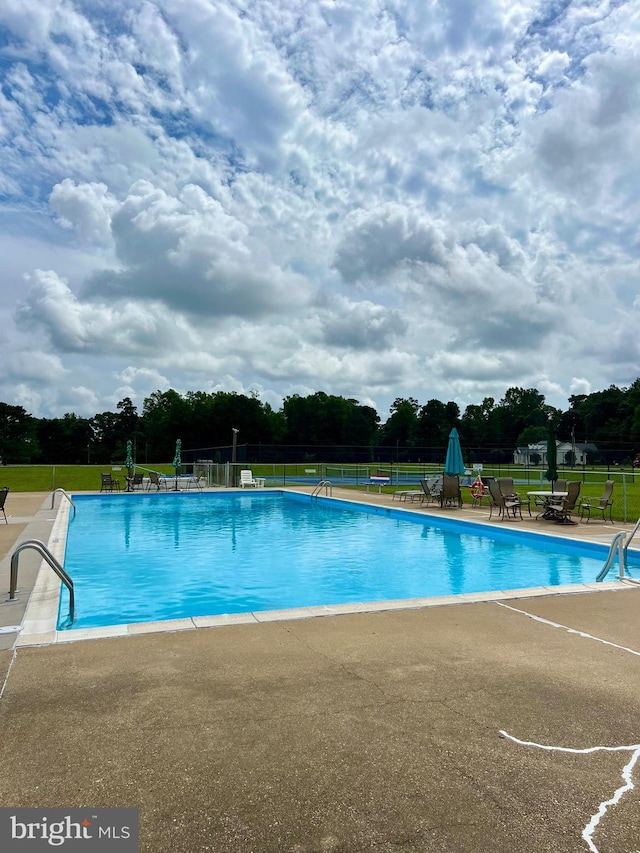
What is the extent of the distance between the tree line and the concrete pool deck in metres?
64.2

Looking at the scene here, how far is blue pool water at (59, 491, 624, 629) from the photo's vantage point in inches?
306

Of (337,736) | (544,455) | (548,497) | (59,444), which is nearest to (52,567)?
(337,736)

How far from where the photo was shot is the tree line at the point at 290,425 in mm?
75750

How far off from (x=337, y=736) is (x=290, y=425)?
3283 inches

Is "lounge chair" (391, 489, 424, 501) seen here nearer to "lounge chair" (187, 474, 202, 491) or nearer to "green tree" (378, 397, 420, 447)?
"lounge chair" (187, 474, 202, 491)

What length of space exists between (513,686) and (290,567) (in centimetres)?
669

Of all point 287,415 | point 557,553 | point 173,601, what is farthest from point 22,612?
point 287,415

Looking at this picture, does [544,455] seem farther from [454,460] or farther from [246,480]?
[454,460]

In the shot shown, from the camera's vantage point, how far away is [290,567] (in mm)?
9914

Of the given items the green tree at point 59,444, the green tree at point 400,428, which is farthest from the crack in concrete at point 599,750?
the green tree at point 400,428

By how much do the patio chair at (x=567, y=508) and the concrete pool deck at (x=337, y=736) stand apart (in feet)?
26.3

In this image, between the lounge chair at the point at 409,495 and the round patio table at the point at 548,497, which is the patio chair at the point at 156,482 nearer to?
the lounge chair at the point at 409,495

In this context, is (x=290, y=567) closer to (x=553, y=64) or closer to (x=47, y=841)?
(x=47, y=841)

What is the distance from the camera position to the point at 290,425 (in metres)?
86.1
